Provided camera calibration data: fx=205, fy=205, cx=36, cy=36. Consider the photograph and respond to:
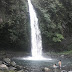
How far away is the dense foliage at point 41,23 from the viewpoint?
2841cm

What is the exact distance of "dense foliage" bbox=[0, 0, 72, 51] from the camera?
28406 millimetres

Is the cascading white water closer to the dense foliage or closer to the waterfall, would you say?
the waterfall

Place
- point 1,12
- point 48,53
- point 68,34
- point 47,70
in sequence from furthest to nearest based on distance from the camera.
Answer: point 68,34
point 48,53
point 1,12
point 47,70

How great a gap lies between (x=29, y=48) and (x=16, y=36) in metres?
2.82

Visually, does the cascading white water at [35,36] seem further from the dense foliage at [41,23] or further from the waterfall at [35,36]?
the dense foliage at [41,23]

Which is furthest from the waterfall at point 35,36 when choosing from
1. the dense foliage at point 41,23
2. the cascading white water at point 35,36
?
the dense foliage at point 41,23

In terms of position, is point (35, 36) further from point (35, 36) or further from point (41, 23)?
point (41, 23)

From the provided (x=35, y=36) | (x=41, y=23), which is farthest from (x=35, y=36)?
(x=41, y=23)

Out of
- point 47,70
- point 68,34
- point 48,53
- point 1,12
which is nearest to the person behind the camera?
point 47,70

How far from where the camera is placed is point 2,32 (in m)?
29.6

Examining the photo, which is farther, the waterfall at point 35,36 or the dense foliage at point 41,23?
the waterfall at point 35,36

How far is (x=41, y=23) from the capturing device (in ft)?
98.9

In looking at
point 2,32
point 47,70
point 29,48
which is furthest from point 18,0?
point 47,70

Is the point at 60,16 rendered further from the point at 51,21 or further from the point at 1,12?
the point at 1,12
